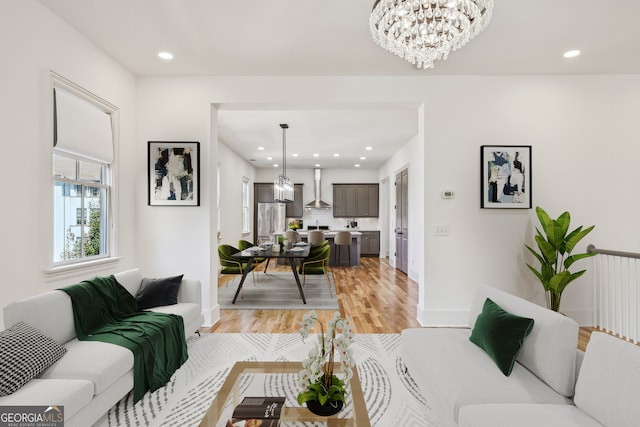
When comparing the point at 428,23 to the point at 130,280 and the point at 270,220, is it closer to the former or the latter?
the point at 130,280

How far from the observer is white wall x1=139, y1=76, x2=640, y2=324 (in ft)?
12.4

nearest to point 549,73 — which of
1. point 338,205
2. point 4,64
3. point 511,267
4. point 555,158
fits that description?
point 555,158

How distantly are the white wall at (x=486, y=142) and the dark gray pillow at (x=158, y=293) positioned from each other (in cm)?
71

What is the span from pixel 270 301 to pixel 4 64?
3.81 metres

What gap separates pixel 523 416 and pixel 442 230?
8.34ft

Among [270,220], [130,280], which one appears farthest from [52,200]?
[270,220]

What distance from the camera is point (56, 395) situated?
1611 millimetres

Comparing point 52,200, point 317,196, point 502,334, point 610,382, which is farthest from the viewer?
point 317,196

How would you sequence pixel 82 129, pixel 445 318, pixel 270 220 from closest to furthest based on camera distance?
pixel 82 129, pixel 445 318, pixel 270 220

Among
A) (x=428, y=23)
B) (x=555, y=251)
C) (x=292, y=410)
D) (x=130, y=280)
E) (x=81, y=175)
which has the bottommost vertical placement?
(x=292, y=410)

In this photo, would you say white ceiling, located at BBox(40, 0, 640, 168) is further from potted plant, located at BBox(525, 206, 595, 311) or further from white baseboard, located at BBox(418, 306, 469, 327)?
white baseboard, located at BBox(418, 306, 469, 327)

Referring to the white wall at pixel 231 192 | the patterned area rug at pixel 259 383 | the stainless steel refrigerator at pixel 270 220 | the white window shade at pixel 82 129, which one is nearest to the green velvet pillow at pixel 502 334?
the patterned area rug at pixel 259 383

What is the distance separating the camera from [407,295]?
5320 millimetres

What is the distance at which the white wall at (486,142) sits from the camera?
3.79 metres
